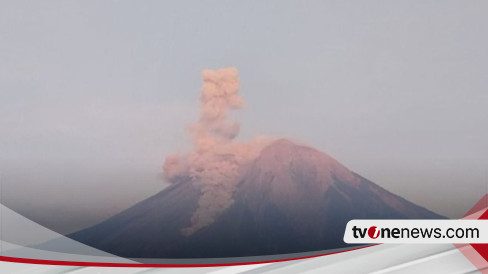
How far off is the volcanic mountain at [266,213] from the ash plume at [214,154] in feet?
0.08

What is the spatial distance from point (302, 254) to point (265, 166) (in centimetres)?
59

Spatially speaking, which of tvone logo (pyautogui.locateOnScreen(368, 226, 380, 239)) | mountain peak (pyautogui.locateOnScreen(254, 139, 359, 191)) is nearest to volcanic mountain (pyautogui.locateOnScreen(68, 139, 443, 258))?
mountain peak (pyautogui.locateOnScreen(254, 139, 359, 191))

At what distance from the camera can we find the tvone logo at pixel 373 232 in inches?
57.9

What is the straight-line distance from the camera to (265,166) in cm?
208

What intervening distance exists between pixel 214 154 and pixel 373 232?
2.36 feet

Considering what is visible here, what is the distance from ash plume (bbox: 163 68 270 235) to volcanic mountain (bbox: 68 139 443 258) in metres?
0.03

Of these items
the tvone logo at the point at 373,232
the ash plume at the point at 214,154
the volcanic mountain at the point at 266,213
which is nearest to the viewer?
the tvone logo at the point at 373,232

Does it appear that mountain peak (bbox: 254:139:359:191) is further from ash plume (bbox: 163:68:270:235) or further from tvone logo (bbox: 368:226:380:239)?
tvone logo (bbox: 368:226:380:239)

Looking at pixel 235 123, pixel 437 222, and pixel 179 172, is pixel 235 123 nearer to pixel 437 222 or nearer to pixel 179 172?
pixel 179 172

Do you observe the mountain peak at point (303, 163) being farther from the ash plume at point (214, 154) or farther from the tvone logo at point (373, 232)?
the tvone logo at point (373, 232)

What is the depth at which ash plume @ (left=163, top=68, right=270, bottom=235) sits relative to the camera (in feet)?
6.39

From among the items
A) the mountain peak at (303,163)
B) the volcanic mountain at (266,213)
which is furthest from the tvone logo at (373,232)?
the mountain peak at (303,163)

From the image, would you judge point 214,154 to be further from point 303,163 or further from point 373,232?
point 373,232

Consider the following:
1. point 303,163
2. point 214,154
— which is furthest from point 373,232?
point 214,154
